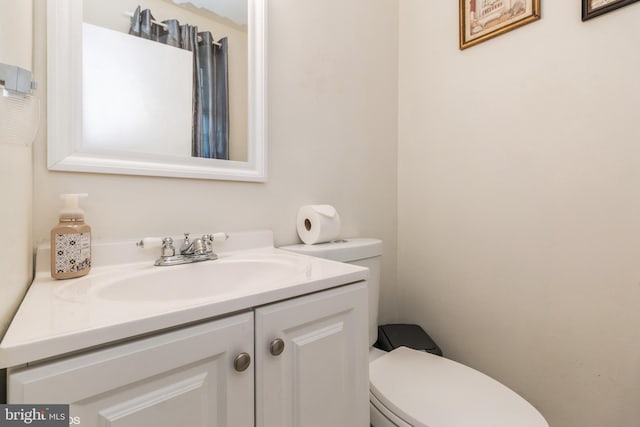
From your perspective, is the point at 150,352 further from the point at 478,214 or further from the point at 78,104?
the point at 478,214

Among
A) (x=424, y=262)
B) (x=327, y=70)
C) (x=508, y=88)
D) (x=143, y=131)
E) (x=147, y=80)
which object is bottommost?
(x=424, y=262)

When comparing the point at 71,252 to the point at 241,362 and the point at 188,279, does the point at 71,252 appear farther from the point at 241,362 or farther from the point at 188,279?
the point at 241,362

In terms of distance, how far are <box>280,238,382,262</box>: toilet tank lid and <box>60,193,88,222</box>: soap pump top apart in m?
0.57

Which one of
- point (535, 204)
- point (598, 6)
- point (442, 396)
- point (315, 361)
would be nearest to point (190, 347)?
point (315, 361)

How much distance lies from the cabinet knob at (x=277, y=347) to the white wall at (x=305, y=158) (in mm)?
511

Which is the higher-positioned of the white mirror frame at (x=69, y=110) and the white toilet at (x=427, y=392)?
the white mirror frame at (x=69, y=110)

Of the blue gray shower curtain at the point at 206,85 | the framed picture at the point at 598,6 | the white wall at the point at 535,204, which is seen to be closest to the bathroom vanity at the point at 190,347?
the blue gray shower curtain at the point at 206,85

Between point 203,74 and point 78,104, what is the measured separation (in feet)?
1.16

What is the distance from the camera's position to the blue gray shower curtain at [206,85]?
0.90 metres

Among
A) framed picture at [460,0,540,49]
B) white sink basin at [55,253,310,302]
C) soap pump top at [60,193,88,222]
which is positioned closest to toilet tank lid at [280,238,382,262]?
white sink basin at [55,253,310,302]

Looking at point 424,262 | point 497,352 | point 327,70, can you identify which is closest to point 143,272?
point 327,70

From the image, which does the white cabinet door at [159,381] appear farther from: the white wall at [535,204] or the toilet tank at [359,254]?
the white wall at [535,204]

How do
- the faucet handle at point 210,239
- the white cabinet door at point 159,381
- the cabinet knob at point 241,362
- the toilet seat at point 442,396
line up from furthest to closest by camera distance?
the faucet handle at point 210,239
the toilet seat at point 442,396
the cabinet knob at point 241,362
the white cabinet door at point 159,381

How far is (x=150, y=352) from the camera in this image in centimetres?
41
